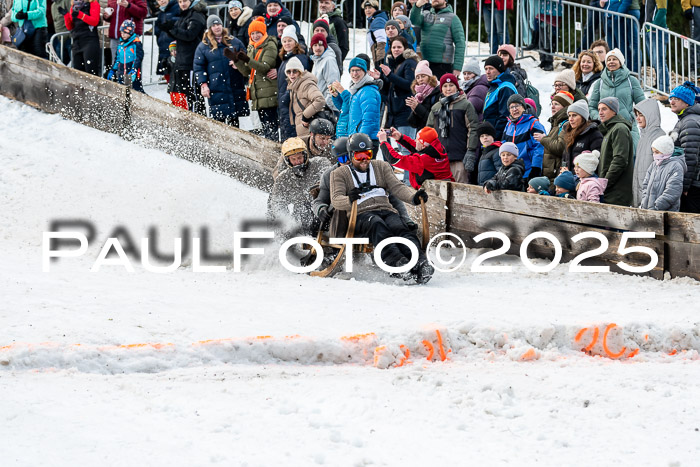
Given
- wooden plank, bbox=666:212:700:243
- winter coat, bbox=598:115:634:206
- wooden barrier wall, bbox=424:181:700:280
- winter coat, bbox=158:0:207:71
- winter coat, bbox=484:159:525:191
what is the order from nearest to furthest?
wooden plank, bbox=666:212:700:243, wooden barrier wall, bbox=424:181:700:280, winter coat, bbox=598:115:634:206, winter coat, bbox=484:159:525:191, winter coat, bbox=158:0:207:71

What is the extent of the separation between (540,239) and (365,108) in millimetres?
2605

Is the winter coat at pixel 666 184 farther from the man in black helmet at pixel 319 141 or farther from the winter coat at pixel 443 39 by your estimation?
the winter coat at pixel 443 39

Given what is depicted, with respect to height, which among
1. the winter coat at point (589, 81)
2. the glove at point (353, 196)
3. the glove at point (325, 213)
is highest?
the winter coat at point (589, 81)

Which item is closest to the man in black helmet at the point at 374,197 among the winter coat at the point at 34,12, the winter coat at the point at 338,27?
the winter coat at the point at 338,27

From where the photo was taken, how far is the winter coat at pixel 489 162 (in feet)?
32.7

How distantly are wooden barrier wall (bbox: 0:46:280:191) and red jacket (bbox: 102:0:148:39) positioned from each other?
1.05 metres

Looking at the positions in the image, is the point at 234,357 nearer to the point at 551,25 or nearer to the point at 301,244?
the point at 301,244

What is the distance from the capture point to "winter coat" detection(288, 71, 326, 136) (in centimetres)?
1125

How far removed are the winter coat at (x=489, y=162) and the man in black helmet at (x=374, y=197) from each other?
0.95 metres

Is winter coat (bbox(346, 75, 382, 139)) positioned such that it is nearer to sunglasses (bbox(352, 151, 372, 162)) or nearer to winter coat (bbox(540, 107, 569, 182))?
sunglasses (bbox(352, 151, 372, 162))

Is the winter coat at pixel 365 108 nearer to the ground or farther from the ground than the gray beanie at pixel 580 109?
farther from the ground

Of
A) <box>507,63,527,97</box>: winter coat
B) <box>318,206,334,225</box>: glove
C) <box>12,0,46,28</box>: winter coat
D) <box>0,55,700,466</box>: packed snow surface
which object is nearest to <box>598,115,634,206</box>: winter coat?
<box>0,55,700,466</box>: packed snow surface

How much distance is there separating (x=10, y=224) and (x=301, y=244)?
10.9ft

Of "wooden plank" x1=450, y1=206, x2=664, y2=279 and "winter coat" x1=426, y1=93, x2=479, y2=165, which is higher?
"winter coat" x1=426, y1=93, x2=479, y2=165
